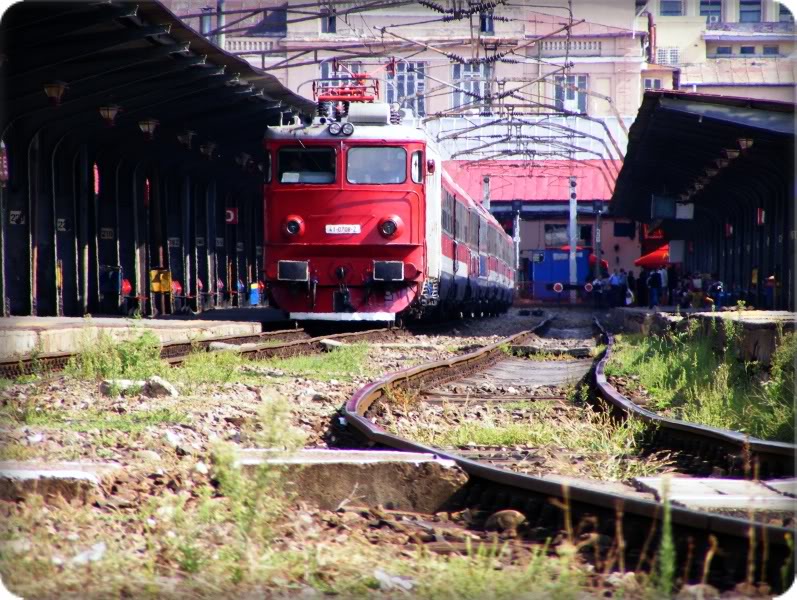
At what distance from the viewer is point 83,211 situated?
2159 cm

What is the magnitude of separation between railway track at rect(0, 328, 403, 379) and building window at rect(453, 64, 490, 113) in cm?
657

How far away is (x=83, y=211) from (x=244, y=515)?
18481 mm

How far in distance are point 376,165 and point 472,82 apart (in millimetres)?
21120

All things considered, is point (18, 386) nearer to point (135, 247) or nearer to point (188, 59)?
point (188, 59)

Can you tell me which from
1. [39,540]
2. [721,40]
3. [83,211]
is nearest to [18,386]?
[39,540]

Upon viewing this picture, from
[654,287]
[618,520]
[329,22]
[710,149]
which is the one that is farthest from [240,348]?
[654,287]

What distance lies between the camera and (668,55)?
56.9 m

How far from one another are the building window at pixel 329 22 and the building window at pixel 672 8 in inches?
1003

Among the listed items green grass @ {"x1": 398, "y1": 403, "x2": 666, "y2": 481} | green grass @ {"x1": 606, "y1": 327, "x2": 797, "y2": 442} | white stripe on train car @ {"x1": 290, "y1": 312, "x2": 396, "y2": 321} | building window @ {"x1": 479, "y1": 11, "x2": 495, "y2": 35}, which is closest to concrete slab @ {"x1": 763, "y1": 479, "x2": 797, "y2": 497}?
green grass @ {"x1": 398, "y1": 403, "x2": 666, "y2": 481}

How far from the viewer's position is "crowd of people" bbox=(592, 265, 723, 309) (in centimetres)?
2977

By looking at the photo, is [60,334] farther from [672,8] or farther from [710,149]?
[672,8]

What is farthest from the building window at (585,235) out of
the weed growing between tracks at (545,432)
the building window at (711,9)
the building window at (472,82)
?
the weed growing between tracks at (545,432)

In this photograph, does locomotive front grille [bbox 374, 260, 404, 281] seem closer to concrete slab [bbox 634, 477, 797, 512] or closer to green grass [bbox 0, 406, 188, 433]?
green grass [bbox 0, 406, 188, 433]

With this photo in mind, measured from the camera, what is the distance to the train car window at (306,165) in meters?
19.2
